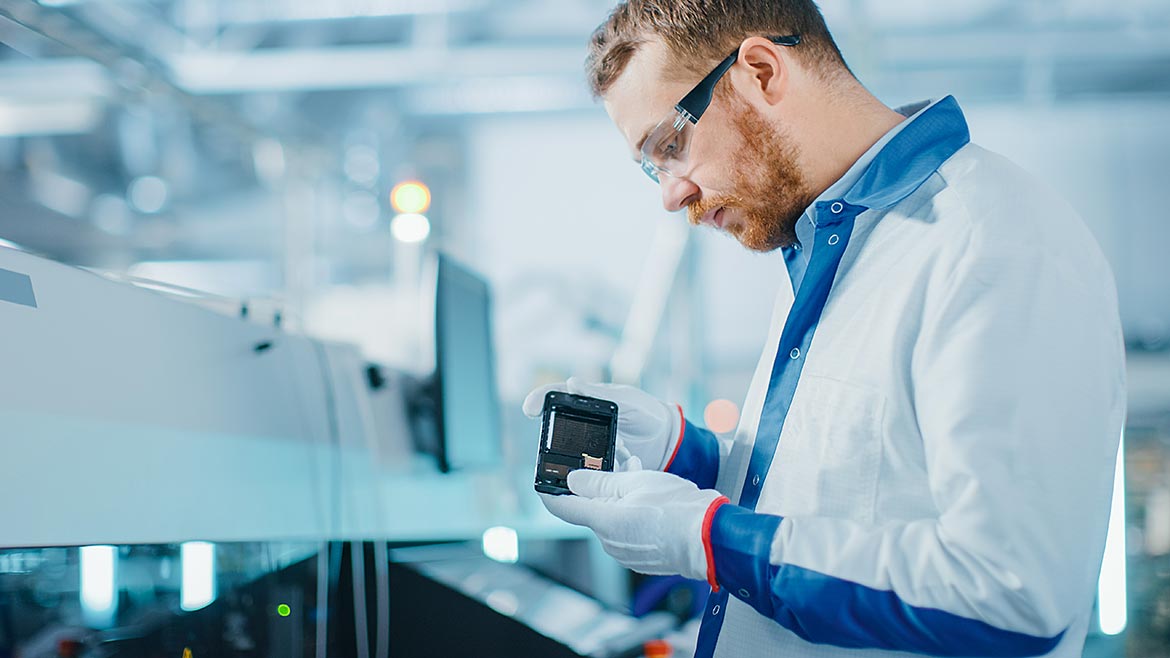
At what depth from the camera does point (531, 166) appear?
5781 mm

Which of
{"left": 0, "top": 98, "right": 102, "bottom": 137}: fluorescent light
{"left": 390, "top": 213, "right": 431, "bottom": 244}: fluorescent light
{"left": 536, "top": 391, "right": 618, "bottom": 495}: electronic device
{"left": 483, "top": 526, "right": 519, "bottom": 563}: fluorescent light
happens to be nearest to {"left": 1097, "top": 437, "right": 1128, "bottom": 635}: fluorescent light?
{"left": 483, "top": 526, "right": 519, "bottom": 563}: fluorescent light

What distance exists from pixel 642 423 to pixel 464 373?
64 centimetres

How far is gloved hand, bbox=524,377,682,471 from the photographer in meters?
1.18

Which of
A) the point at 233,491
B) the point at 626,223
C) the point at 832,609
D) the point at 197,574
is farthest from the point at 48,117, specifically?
the point at 832,609

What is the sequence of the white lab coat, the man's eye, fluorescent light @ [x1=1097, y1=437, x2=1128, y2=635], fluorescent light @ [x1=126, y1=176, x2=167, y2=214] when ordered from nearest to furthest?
1. the white lab coat
2. the man's eye
3. fluorescent light @ [x1=1097, y1=437, x2=1128, y2=635]
4. fluorescent light @ [x1=126, y1=176, x2=167, y2=214]

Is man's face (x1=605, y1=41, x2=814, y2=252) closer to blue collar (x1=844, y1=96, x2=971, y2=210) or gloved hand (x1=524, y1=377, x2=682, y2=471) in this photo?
blue collar (x1=844, y1=96, x2=971, y2=210)

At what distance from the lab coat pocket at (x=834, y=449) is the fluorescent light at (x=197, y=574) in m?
0.59

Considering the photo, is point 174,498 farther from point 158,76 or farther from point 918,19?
point 918,19

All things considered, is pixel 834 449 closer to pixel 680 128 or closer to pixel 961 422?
pixel 961 422

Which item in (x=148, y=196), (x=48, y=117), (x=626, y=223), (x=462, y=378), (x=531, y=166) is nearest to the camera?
(x=462, y=378)

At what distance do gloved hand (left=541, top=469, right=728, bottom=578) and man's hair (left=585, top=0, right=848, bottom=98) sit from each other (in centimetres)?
43

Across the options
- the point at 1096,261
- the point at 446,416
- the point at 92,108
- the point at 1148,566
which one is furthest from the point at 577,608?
the point at 92,108

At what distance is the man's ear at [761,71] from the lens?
0.99 m

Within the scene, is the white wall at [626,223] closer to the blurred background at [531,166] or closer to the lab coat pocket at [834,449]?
the blurred background at [531,166]
